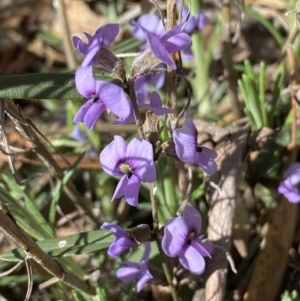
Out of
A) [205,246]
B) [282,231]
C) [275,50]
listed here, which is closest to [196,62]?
[275,50]

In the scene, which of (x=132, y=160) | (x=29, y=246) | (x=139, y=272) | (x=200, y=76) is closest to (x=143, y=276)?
(x=139, y=272)

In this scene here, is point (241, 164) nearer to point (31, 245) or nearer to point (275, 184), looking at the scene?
point (275, 184)

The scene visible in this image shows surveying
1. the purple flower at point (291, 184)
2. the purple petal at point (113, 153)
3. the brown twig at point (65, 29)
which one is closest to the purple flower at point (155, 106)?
the purple petal at point (113, 153)

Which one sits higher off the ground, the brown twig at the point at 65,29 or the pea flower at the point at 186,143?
the pea flower at the point at 186,143

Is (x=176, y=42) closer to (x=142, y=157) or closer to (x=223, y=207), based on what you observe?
(x=142, y=157)

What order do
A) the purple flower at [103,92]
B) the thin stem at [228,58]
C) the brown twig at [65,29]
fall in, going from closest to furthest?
1. the purple flower at [103,92]
2. the thin stem at [228,58]
3. the brown twig at [65,29]

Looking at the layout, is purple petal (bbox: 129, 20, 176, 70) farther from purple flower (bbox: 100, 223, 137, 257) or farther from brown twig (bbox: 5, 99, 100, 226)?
brown twig (bbox: 5, 99, 100, 226)

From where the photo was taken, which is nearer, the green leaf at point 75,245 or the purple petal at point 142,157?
the purple petal at point 142,157

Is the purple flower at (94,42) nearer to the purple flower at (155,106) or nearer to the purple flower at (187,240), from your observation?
the purple flower at (155,106)

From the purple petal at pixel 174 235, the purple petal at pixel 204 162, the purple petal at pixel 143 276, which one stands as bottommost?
the purple petal at pixel 143 276
